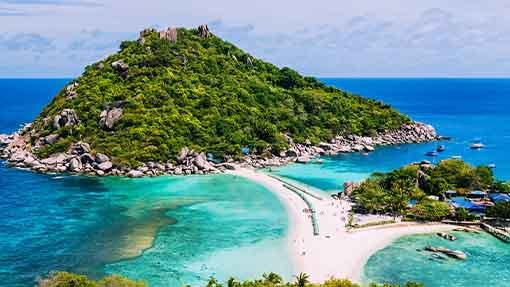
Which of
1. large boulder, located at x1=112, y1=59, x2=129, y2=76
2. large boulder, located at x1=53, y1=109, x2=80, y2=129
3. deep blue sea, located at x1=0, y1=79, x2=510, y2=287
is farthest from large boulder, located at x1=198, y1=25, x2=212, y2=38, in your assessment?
deep blue sea, located at x1=0, y1=79, x2=510, y2=287

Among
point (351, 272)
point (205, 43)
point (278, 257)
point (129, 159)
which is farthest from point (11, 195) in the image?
point (205, 43)


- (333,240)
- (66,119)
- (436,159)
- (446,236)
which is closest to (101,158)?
(66,119)

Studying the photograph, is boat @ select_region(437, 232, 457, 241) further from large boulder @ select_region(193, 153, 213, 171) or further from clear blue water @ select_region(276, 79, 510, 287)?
large boulder @ select_region(193, 153, 213, 171)

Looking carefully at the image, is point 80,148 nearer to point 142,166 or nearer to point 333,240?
point 142,166

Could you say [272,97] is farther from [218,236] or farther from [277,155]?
[218,236]

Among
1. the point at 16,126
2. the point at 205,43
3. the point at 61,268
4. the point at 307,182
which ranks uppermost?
the point at 205,43

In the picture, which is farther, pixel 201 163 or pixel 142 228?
pixel 201 163

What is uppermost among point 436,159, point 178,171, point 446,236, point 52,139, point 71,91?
point 71,91
